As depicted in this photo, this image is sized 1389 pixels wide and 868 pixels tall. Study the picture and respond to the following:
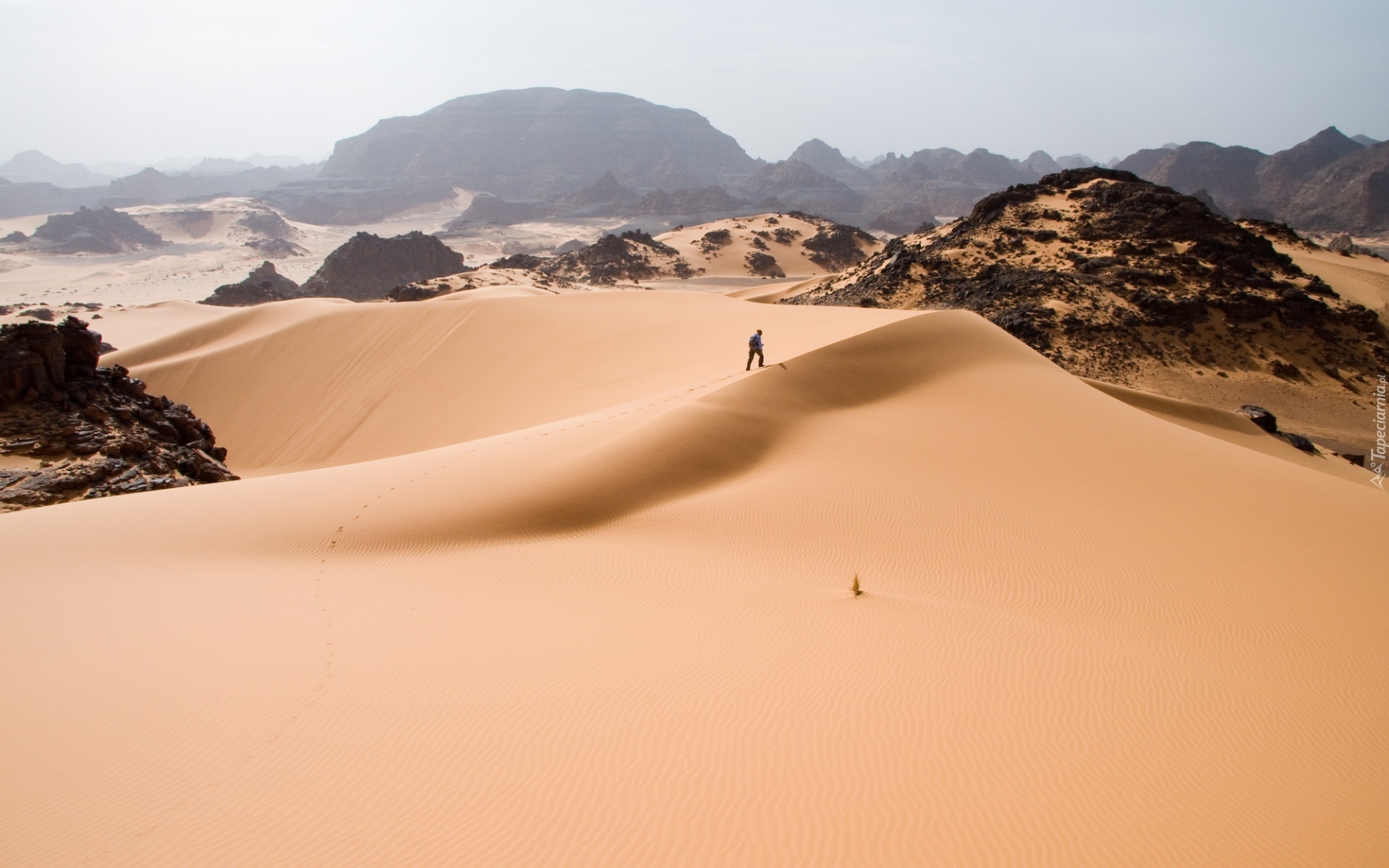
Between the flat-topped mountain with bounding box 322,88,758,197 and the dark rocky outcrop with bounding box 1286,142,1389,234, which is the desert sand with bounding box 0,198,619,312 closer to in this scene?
the flat-topped mountain with bounding box 322,88,758,197

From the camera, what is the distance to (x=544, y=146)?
156m

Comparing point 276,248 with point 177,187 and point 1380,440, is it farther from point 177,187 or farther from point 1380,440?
point 177,187

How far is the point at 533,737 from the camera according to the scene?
155 inches

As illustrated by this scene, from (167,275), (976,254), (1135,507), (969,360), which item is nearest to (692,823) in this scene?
(1135,507)

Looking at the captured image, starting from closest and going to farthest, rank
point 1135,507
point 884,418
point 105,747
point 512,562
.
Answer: point 105,747, point 512,562, point 1135,507, point 884,418

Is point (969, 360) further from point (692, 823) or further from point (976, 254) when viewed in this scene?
point (976, 254)

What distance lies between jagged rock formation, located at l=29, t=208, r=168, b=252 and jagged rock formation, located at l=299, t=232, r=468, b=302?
123 feet

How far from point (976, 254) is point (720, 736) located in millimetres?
29102

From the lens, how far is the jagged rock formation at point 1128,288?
2353 cm

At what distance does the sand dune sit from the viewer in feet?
11.1

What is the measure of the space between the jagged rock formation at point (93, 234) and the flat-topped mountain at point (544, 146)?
60.5 meters

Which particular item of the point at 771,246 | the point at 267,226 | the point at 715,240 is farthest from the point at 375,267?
the point at 267,226

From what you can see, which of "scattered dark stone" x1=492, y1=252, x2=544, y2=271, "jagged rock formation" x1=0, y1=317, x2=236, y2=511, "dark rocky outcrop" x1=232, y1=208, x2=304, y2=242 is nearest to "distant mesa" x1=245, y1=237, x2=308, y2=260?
"dark rocky outcrop" x1=232, y1=208, x2=304, y2=242

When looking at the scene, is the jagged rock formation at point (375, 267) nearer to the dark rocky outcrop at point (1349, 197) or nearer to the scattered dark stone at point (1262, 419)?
the scattered dark stone at point (1262, 419)
